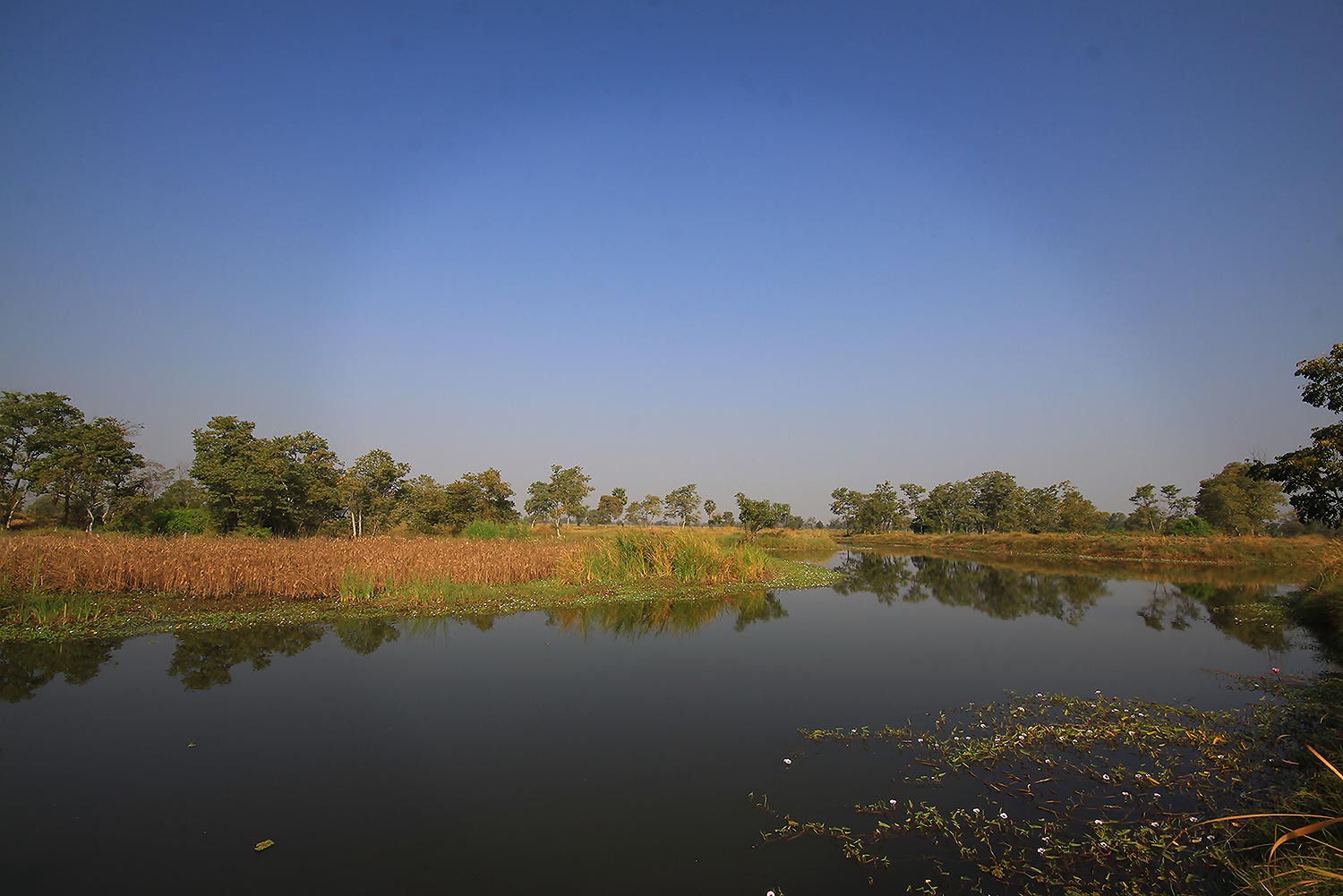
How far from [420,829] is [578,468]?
54.0 m

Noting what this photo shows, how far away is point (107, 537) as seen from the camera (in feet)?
61.0

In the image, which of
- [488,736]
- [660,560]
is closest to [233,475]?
[660,560]

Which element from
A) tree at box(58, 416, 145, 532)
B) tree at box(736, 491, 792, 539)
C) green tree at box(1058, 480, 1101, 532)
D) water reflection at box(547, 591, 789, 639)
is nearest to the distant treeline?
green tree at box(1058, 480, 1101, 532)

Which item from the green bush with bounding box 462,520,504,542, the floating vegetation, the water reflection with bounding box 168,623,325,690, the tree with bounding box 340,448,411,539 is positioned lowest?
the floating vegetation

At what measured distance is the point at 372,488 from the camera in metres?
42.0

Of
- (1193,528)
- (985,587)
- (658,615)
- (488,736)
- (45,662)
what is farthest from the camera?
(1193,528)

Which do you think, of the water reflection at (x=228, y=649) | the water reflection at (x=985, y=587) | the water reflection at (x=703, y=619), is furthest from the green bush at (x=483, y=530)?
the water reflection at (x=985, y=587)

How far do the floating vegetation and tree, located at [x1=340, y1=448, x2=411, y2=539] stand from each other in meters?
41.0

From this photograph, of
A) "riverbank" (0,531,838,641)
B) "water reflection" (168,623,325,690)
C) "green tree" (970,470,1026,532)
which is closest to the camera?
"water reflection" (168,623,325,690)

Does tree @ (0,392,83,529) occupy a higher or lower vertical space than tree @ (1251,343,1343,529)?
higher

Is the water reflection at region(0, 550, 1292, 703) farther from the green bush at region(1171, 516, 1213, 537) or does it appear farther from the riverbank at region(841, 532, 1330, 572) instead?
the green bush at region(1171, 516, 1213, 537)

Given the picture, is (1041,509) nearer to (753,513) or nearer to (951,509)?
(951,509)

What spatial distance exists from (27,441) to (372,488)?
59.6 ft

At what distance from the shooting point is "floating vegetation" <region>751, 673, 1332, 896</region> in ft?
15.3
